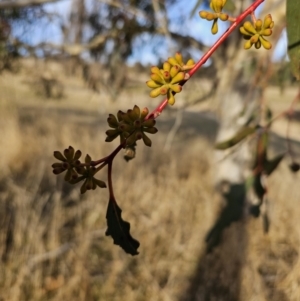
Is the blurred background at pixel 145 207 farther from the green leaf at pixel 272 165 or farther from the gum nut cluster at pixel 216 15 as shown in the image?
the gum nut cluster at pixel 216 15

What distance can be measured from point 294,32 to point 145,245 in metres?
1.90

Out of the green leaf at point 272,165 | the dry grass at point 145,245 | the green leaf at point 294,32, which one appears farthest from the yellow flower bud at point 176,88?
the dry grass at point 145,245

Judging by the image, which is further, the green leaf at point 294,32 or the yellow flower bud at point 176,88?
the green leaf at point 294,32

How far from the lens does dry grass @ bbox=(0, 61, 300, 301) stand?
70.6 inches

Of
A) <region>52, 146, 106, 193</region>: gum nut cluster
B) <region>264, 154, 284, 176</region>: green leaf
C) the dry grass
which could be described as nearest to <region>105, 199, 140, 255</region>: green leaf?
<region>52, 146, 106, 193</region>: gum nut cluster

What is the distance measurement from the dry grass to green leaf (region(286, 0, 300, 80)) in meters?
0.97

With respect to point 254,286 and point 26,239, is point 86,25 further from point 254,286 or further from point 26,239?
point 254,286

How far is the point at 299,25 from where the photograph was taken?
0.42 metres

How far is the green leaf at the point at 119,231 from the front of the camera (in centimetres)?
44

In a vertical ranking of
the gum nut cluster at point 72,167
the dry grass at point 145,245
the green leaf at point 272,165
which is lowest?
the gum nut cluster at point 72,167

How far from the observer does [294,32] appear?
16.8 inches

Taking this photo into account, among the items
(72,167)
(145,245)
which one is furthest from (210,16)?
(145,245)

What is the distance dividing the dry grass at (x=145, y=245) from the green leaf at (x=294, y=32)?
97 centimetres

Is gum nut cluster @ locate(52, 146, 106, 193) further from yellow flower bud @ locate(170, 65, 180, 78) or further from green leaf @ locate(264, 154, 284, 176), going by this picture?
green leaf @ locate(264, 154, 284, 176)
